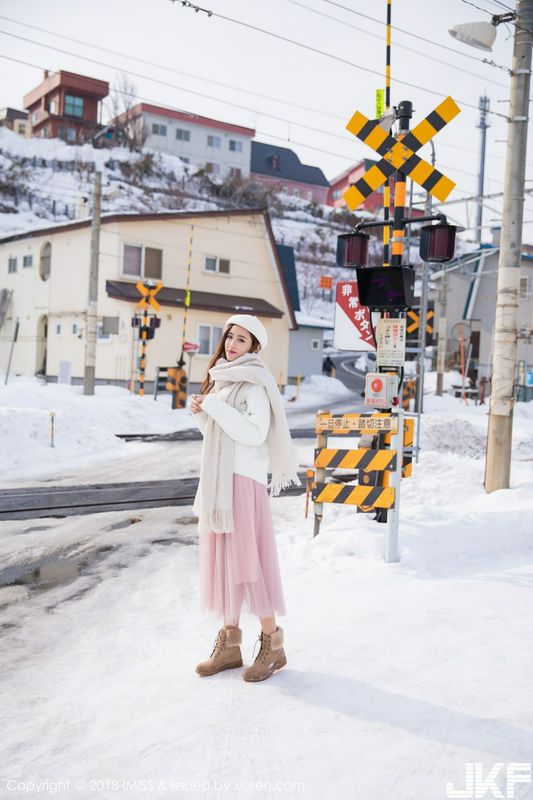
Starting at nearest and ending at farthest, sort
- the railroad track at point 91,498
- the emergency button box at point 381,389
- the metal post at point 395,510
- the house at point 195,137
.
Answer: the emergency button box at point 381,389, the metal post at point 395,510, the railroad track at point 91,498, the house at point 195,137

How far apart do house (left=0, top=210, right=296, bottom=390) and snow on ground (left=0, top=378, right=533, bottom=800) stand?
2056 cm

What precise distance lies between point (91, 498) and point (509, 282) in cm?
631

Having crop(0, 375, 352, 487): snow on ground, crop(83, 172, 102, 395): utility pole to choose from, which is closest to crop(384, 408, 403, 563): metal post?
crop(0, 375, 352, 487): snow on ground

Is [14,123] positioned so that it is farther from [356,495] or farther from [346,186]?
[356,495]

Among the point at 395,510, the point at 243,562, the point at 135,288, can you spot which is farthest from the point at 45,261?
the point at 243,562

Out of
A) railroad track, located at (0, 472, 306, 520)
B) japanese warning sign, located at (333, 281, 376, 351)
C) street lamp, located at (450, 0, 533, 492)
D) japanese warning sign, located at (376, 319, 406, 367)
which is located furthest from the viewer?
japanese warning sign, located at (333, 281, 376, 351)

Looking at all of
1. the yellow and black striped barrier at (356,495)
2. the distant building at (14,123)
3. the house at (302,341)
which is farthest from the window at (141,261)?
the distant building at (14,123)

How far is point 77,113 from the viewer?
6241 centimetres

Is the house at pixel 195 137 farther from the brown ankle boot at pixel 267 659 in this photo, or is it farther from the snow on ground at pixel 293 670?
the brown ankle boot at pixel 267 659

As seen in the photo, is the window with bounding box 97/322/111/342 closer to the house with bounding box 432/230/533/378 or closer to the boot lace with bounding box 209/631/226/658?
the house with bounding box 432/230/533/378

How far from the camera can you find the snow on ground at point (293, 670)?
303 cm

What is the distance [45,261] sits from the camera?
31.0 meters

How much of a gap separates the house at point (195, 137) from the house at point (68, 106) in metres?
3.65

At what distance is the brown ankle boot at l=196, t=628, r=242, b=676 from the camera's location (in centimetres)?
407
